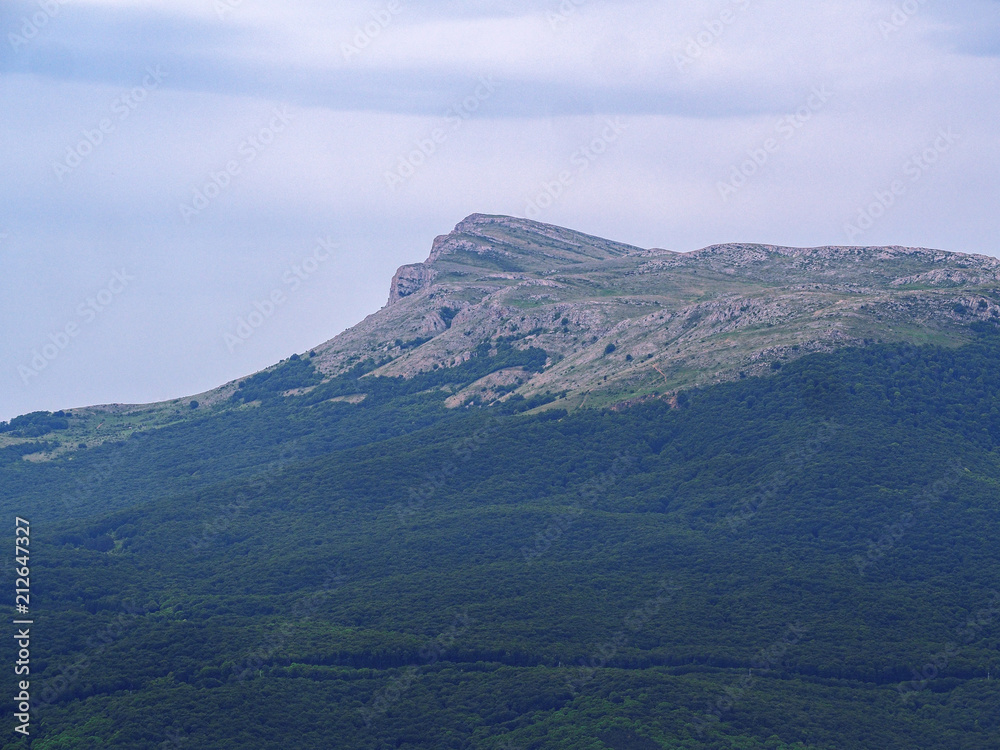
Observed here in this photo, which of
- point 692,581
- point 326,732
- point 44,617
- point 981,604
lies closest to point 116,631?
point 44,617

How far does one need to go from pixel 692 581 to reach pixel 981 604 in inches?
1361

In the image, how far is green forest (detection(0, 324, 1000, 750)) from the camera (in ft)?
404

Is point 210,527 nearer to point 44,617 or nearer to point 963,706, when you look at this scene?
point 44,617

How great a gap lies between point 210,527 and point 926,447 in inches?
4376

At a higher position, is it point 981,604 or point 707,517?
point 707,517

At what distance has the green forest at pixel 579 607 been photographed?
404 feet

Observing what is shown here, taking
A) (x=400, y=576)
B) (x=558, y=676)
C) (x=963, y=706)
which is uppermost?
(x=400, y=576)

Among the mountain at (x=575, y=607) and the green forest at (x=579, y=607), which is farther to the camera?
the green forest at (x=579, y=607)

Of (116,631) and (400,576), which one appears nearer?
(116,631)

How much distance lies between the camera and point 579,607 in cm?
14988

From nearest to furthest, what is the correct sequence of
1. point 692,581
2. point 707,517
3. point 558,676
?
1. point 558,676
2. point 692,581
3. point 707,517

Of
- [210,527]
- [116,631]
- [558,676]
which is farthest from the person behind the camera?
[210,527]

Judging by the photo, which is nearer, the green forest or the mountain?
the mountain

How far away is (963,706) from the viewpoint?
126812mm
